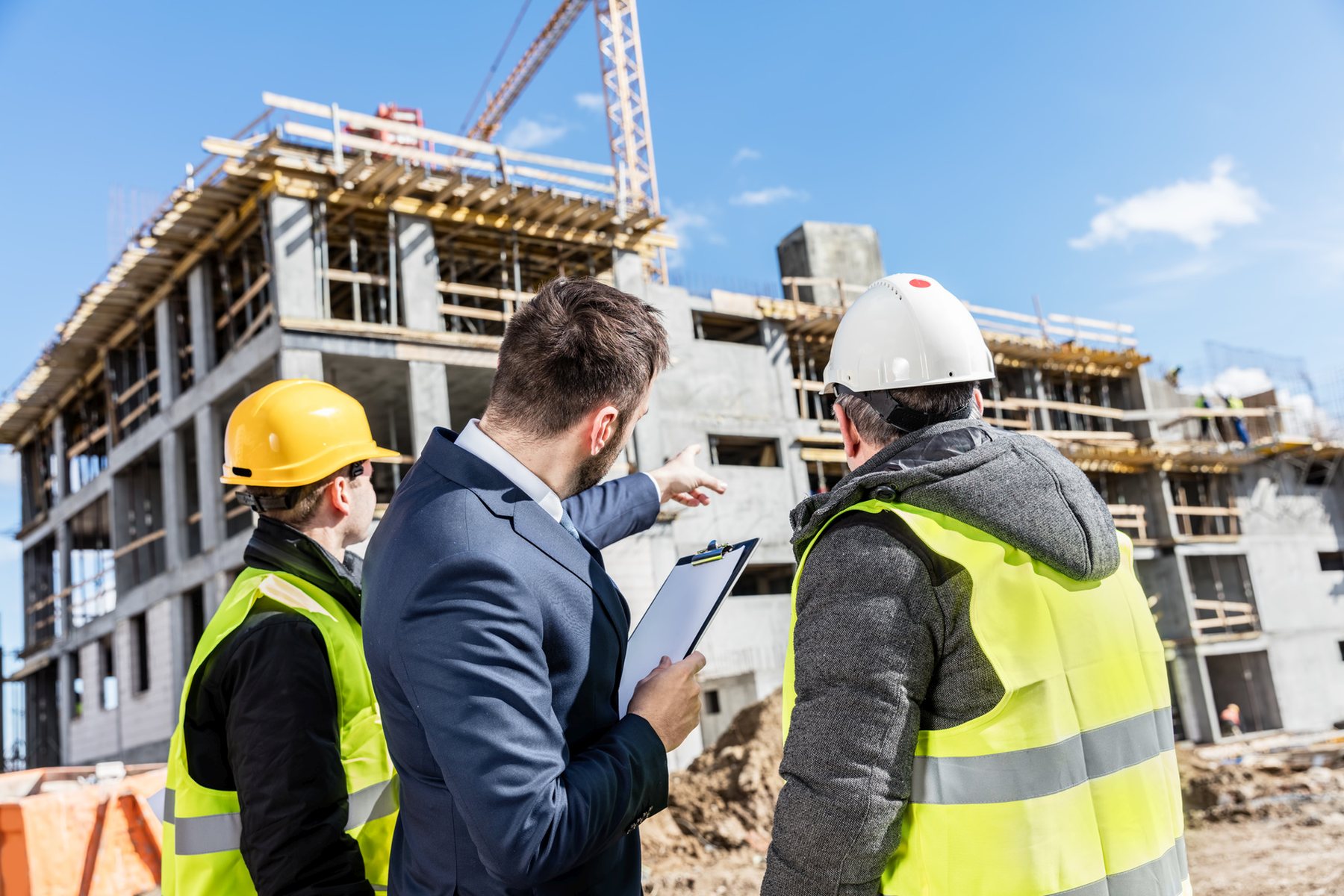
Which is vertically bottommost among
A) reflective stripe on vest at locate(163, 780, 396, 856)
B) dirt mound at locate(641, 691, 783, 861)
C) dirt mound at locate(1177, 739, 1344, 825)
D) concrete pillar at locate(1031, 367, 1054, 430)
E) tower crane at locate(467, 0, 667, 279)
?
dirt mound at locate(1177, 739, 1344, 825)

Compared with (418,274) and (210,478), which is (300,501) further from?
(210,478)

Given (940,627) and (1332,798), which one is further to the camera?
(1332,798)

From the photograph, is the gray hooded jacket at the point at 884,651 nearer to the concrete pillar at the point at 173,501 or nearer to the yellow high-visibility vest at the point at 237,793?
the yellow high-visibility vest at the point at 237,793

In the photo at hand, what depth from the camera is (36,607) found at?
25.8m

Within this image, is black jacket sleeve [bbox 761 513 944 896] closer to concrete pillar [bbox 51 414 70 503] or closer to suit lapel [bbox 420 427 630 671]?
suit lapel [bbox 420 427 630 671]

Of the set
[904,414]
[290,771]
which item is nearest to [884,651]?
[904,414]

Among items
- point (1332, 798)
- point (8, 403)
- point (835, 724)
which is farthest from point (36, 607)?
point (835, 724)

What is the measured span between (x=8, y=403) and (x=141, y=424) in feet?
21.7

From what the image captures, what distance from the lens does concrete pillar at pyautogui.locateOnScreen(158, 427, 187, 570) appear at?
1747 cm

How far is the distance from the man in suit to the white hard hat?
1.39 feet

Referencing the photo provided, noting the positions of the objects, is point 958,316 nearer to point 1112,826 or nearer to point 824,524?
point 824,524

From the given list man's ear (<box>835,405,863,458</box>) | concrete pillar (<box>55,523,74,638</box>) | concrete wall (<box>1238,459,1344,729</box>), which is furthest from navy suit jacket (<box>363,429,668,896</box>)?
concrete wall (<box>1238,459,1344,729</box>)

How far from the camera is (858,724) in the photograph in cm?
171

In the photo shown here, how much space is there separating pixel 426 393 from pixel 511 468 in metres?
14.4
